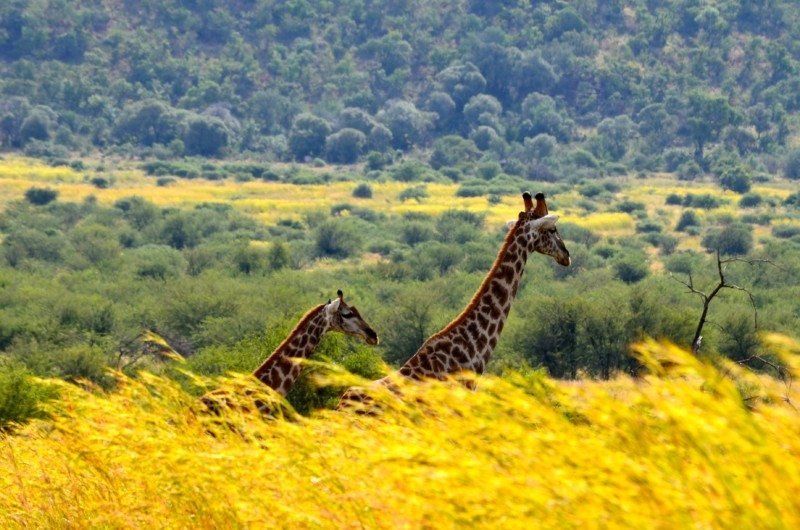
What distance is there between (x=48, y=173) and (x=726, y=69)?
5866cm

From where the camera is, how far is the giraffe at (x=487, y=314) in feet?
29.1

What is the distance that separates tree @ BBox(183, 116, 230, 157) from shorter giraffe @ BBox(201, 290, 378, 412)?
100428 millimetres

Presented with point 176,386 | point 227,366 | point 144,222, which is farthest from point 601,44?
point 176,386

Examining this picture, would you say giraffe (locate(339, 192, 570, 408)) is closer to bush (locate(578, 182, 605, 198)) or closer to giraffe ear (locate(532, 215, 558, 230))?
giraffe ear (locate(532, 215, 558, 230))

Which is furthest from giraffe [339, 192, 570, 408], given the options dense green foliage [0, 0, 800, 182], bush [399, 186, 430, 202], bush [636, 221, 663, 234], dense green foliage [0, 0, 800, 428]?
dense green foliage [0, 0, 800, 182]

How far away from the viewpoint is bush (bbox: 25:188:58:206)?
245 feet

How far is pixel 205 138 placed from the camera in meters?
111

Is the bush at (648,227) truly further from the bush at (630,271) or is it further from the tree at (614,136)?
the tree at (614,136)

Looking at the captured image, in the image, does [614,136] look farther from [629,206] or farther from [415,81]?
[629,206]

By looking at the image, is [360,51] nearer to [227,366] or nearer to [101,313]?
[101,313]

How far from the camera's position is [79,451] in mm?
5770

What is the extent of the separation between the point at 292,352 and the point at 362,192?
78.9m

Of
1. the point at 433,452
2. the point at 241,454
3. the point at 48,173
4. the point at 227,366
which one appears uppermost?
the point at 433,452

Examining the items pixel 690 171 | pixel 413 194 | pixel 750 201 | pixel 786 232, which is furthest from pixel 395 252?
pixel 690 171
